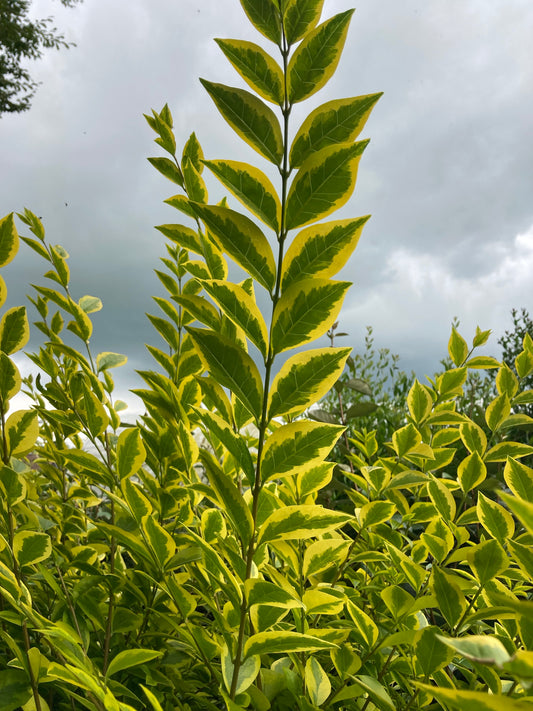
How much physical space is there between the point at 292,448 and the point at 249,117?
27 cm

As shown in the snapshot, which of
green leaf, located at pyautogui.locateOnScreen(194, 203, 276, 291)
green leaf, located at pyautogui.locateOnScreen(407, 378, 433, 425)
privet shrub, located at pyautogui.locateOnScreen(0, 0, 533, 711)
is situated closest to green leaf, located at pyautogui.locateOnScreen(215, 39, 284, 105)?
privet shrub, located at pyautogui.locateOnScreen(0, 0, 533, 711)

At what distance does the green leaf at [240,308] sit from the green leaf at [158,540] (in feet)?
0.85

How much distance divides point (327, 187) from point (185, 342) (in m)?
0.47

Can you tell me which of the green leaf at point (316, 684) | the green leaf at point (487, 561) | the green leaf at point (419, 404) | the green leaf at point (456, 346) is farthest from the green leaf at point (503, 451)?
the green leaf at point (316, 684)

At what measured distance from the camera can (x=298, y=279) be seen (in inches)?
16.5

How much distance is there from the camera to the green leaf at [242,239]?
0.40 meters

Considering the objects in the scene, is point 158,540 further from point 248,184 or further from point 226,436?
point 248,184

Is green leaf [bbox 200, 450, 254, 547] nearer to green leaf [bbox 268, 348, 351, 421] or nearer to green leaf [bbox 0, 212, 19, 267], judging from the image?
green leaf [bbox 268, 348, 351, 421]

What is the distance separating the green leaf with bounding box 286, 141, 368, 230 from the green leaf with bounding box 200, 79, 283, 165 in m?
0.05

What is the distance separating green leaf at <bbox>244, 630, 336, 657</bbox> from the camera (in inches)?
16.0

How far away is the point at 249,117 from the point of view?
42 cm

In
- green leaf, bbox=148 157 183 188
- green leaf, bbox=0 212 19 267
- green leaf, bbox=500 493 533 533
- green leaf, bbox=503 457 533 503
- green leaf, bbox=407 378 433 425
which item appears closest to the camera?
green leaf, bbox=500 493 533 533

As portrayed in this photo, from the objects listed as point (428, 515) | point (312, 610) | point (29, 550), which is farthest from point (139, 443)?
point (428, 515)

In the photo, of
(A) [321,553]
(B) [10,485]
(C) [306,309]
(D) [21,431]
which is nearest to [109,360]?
(D) [21,431]
